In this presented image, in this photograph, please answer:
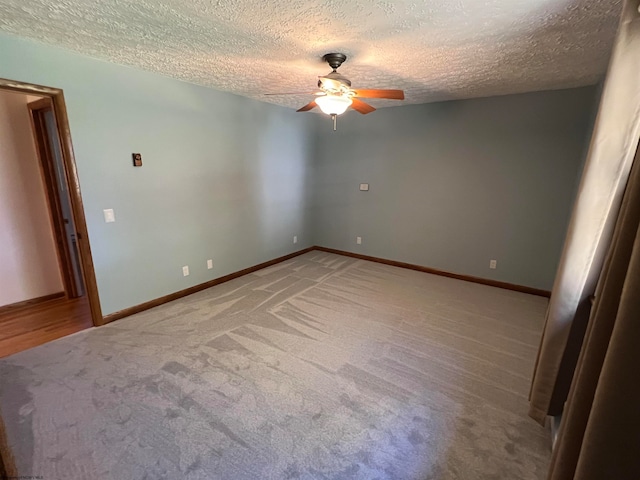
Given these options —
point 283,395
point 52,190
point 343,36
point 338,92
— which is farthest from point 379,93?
point 52,190

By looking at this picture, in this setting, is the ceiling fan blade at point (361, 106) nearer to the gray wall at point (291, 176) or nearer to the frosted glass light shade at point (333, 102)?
the frosted glass light shade at point (333, 102)

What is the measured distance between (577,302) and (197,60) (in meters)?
3.09

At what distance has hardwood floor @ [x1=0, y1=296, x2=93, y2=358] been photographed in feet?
8.45

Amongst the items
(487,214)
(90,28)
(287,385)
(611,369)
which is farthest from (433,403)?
(90,28)

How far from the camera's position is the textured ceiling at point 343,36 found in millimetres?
1590

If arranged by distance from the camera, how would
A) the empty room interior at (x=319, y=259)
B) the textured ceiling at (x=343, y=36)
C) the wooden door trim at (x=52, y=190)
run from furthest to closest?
the wooden door trim at (x=52, y=190)
the textured ceiling at (x=343, y=36)
the empty room interior at (x=319, y=259)

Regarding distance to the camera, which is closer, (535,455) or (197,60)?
(535,455)

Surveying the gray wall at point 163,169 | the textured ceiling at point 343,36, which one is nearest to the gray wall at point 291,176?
the gray wall at point 163,169

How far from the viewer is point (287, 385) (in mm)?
2088

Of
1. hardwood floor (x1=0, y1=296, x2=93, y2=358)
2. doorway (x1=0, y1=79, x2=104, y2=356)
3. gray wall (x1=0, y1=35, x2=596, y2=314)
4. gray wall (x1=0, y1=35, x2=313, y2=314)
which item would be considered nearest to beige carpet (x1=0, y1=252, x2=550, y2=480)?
hardwood floor (x1=0, y1=296, x2=93, y2=358)

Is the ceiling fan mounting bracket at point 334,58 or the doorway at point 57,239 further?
the doorway at point 57,239

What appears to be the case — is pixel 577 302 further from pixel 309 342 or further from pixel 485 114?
pixel 485 114

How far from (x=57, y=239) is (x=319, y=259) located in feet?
11.2

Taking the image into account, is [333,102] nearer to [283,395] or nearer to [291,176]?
[283,395]
